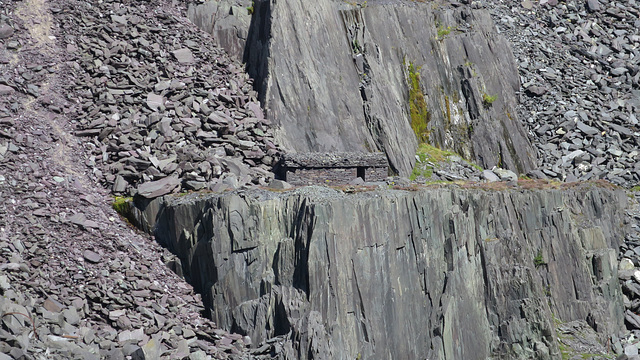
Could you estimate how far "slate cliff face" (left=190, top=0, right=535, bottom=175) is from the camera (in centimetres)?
3044

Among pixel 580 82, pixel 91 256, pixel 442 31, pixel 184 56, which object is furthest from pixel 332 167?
pixel 580 82

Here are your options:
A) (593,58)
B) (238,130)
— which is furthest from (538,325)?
(593,58)

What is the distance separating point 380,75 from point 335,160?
23.4 ft

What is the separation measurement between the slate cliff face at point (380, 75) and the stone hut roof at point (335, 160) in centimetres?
141

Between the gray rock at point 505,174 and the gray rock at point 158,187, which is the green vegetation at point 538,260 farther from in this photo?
the gray rock at point 158,187

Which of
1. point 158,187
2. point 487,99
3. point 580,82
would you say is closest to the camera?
point 158,187

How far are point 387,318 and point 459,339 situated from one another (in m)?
3.05

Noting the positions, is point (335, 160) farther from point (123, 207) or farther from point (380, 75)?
point (123, 207)

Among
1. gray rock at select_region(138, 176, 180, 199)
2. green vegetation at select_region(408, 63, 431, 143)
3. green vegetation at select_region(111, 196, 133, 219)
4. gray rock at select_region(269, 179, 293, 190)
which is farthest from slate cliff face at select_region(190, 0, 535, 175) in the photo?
green vegetation at select_region(111, 196, 133, 219)

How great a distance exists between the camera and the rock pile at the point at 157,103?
989 inches

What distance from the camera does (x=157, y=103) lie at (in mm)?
27344

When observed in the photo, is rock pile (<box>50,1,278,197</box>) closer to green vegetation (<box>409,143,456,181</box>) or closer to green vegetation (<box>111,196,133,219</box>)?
green vegetation (<box>111,196,133,219</box>)

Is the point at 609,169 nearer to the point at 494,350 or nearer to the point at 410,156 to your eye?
the point at 410,156

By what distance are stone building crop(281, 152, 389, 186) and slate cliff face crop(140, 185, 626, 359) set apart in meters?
4.34
